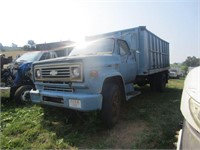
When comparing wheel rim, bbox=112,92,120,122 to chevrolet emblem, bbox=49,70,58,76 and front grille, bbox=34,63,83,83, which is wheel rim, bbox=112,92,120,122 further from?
chevrolet emblem, bbox=49,70,58,76

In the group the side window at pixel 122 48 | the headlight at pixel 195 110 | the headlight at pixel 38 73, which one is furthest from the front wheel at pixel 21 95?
the headlight at pixel 195 110

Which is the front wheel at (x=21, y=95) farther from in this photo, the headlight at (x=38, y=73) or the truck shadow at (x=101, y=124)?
A: the headlight at (x=38, y=73)

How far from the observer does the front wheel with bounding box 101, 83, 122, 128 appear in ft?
13.0

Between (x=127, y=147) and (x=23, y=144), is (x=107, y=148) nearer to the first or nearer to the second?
(x=127, y=147)

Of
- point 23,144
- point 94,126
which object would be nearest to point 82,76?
point 94,126

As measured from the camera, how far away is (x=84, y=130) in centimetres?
402

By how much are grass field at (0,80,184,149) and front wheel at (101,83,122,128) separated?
164mm

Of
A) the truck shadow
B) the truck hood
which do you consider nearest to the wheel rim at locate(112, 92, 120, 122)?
the truck shadow

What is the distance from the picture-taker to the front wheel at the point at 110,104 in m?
3.97

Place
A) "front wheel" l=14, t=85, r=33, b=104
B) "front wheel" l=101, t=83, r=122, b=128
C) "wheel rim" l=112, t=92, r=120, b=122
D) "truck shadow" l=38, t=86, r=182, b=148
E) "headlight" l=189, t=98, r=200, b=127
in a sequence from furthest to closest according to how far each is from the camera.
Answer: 1. "front wheel" l=14, t=85, r=33, b=104
2. "wheel rim" l=112, t=92, r=120, b=122
3. "front wheel" l=101, t=83, r=122, b=128
4. "truck shadow" l=38, t=86, r=182, b=148
5. "headlight" l=189, t=98, r=200, b=127

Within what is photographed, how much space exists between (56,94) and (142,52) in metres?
3.79

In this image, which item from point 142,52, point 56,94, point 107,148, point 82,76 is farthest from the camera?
point 142,52

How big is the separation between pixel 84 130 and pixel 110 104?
76 cm

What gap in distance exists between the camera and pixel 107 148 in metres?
3.43
